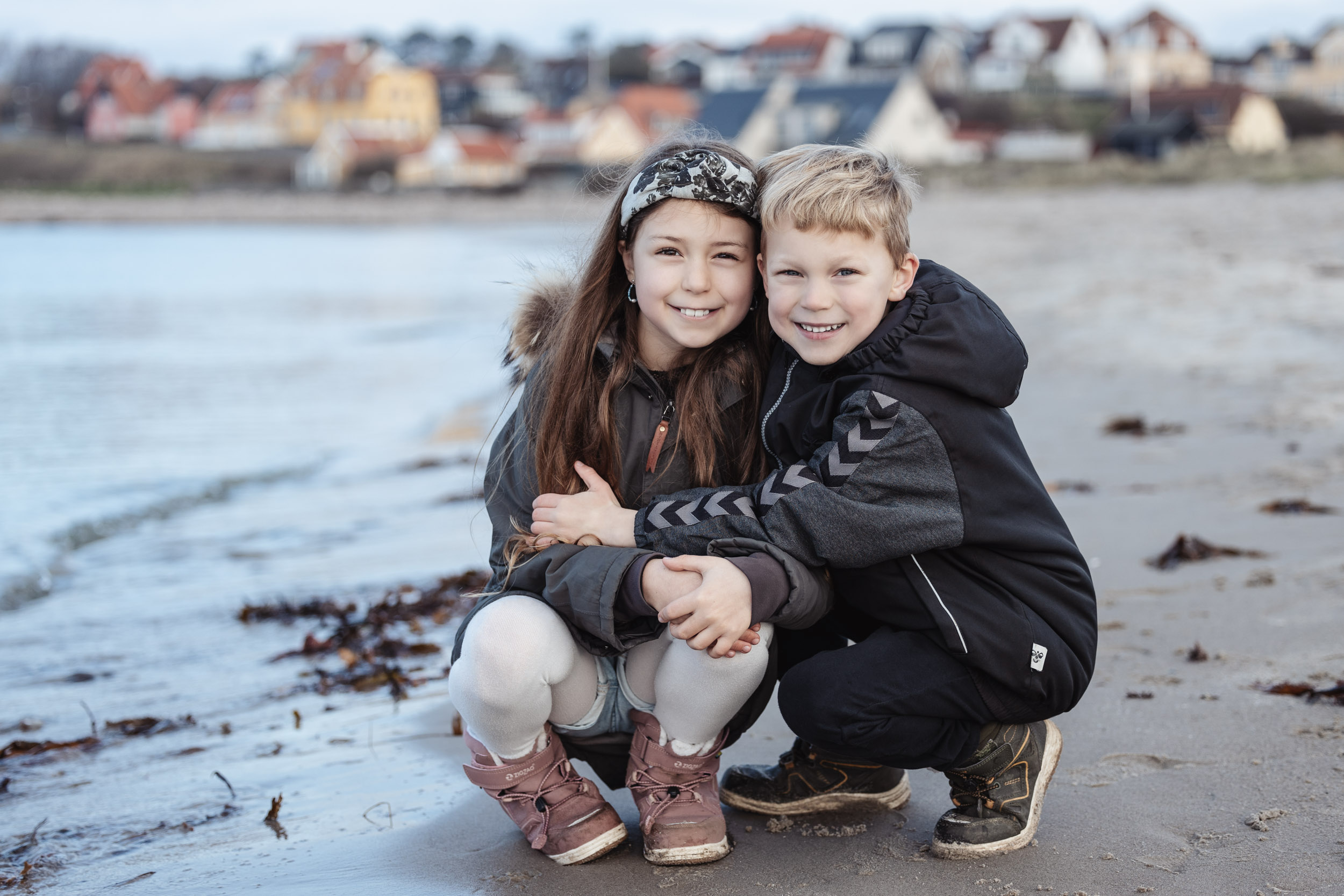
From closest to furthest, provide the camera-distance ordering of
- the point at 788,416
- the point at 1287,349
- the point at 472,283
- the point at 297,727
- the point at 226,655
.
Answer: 1. the point at 788,416
2. the point at 297,727
3. the point at 226,655
4. the point at 1287,349
5. the point at 472,283

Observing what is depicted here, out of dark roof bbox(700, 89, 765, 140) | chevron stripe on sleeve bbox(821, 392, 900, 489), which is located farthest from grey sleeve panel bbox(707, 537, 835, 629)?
dark roof bbox(700, 89, 765, 140)

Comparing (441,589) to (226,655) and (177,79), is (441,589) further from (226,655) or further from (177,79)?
(177,79)

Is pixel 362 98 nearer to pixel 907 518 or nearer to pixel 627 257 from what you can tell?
pixel 627 257

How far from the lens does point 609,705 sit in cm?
237

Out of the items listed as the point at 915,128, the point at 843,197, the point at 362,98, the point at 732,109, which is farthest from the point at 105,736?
the point at 362,98

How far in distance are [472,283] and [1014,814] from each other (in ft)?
67.6

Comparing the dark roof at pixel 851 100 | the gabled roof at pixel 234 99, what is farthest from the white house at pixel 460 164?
the gabled roof at pixel 234 99

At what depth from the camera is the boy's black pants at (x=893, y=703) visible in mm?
2143

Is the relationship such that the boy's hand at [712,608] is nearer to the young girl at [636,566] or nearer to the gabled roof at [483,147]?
the young girl at [636,566]

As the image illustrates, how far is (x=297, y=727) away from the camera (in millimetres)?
3080

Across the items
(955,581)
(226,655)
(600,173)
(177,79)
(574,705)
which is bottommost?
(226,655)

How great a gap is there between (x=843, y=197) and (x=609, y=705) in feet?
3.58

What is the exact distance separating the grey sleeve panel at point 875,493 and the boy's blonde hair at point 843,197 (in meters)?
0.34

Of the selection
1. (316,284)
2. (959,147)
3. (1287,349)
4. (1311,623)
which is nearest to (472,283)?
(316,284)
